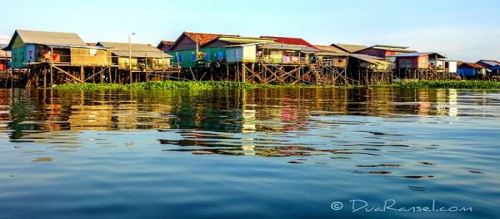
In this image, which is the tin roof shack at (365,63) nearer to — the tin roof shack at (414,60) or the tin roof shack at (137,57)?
the tin roof shack at (414,60)

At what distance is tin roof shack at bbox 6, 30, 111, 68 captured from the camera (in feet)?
142

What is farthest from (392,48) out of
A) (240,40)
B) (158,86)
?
(158,86)

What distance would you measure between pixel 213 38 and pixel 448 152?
1889 inches

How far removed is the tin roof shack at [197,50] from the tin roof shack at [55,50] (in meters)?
9.15

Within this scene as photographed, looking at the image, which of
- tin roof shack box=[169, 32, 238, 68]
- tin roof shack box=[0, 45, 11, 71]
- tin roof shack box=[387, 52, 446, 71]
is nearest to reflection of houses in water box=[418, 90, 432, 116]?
tin roof shack box=[169, 32, 238, 68]

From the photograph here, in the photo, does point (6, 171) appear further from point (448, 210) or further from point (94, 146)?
point (448, 210)

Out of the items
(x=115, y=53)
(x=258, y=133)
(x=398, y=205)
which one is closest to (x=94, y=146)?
(x=258, y=133)

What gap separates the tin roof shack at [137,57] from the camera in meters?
49.2

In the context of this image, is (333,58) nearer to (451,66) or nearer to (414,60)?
(414,60)

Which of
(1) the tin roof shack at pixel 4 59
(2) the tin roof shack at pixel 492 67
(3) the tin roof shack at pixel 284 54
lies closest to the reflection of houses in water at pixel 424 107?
(3) the tin roof shack at pixel 284 54

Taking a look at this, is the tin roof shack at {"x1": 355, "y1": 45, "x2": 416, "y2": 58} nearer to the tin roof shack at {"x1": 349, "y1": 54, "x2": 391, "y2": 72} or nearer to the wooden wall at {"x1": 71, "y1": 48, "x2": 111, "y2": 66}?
the tin roof shack at {"x1": 349, "y1": 54, "x2": 391, "y2": 72}

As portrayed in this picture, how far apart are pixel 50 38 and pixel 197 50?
43.8 feet

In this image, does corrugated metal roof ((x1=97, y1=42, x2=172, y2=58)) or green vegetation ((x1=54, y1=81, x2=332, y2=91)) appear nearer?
green vegetation ((x1=54, y1=81, x2=332, y2=91))

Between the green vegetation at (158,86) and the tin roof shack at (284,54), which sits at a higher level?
the tin roof shack at (284,54)
